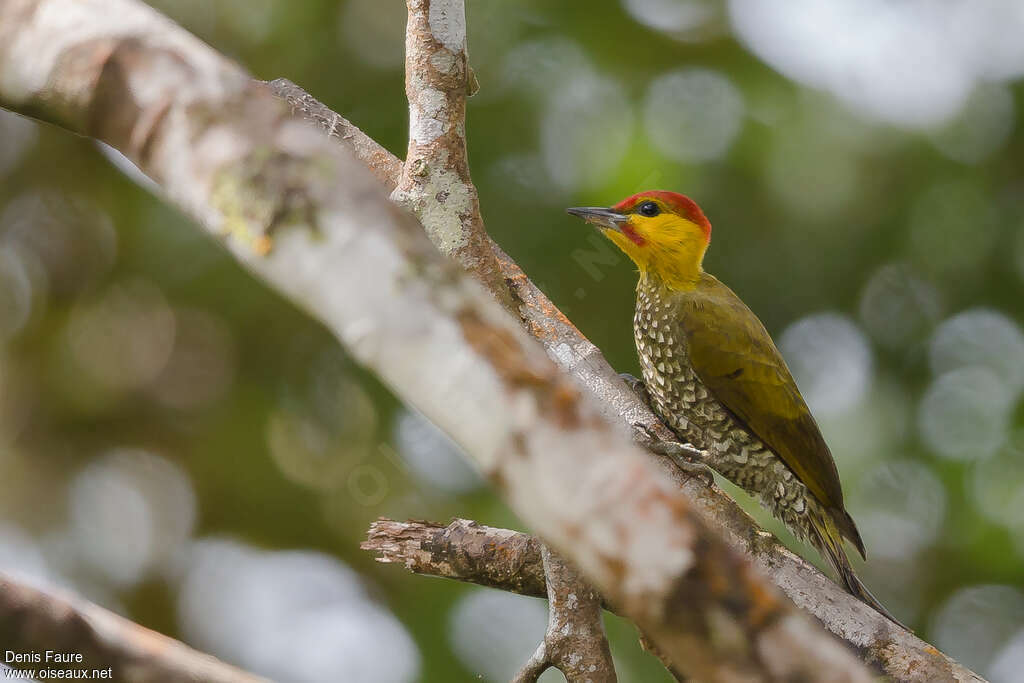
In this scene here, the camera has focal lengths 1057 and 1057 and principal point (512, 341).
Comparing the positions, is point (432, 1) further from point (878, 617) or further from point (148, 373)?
point (148, 373)

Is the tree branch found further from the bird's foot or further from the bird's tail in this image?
the bird's tail

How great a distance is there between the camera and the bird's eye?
3.85 m

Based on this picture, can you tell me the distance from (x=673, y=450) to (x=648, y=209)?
1.31m

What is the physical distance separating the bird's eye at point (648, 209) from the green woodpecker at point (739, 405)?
10cm

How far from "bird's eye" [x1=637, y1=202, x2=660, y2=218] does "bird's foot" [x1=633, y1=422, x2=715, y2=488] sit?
1.21 metres

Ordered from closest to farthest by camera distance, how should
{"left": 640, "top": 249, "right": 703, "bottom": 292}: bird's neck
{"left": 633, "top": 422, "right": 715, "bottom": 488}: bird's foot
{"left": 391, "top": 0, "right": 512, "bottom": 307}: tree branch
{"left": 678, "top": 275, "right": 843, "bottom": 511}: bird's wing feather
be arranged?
{"left": 391, "top": 0, "right": 512, "bottom": 307}: tree branch → {"left": 633, "top": 422, "right": 715, "bottom": 488}: bird's foot → {"left": 678, "top": 275, "right": 843, "bottom": 511}: bird's wing feather → {"left": 640, "top": 249, "right": 703, "bottom": 292}: bird's neck

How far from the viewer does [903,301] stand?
17.7ft

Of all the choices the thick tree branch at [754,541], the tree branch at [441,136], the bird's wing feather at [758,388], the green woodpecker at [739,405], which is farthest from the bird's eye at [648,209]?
the tree branch at [441,136]

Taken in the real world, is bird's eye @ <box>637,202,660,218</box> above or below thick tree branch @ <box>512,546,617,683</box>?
above

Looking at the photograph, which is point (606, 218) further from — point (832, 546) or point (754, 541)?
point (754, 541)

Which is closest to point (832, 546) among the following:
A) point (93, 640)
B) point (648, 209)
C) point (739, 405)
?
point (739, 405)

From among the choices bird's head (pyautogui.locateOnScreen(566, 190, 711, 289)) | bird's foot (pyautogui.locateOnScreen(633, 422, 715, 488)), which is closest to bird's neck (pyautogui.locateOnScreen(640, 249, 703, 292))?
bird's head (pyautogui.locateOnScreen(566, 190, 711, 289))

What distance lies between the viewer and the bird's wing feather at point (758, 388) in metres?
3.47

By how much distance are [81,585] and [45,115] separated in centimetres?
437
